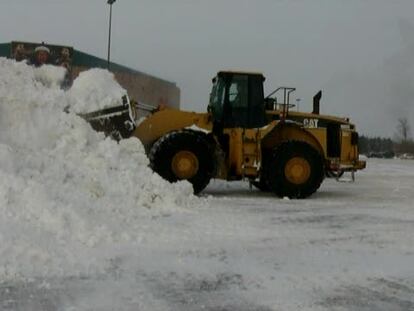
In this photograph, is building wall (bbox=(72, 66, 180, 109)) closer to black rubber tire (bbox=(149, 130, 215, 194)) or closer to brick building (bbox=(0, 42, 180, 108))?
brick building (bbox=(0, 42, 180, 108))

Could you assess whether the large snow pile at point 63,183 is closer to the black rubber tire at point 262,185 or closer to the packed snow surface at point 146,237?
the packed snow surface at point 146,237

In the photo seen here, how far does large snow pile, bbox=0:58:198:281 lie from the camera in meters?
6.81

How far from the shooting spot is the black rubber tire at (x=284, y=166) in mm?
13945

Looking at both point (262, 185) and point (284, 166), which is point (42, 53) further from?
point (284, 166)

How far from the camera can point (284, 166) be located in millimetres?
13992

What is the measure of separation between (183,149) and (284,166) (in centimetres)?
225

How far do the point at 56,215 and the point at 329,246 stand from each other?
333 cm

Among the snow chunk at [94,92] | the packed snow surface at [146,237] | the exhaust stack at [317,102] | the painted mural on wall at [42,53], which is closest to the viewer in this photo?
the packed snow surface at [146,237]

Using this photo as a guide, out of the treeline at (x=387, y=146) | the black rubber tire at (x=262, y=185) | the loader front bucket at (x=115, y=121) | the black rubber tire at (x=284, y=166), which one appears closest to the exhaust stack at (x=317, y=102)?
the black rubber tire at (x=284, y=166)

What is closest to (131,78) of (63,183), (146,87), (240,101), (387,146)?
(146,87)

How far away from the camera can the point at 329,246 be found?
8.05 metres

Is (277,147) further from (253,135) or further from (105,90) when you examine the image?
(105,90)

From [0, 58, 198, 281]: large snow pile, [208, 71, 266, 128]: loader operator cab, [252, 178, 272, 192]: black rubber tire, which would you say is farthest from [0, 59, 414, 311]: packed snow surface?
[208, 71, 266, 128]: loader operator cab

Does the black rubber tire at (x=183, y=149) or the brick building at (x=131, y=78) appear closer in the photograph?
the black rubber tire at (x=183, y=149)
